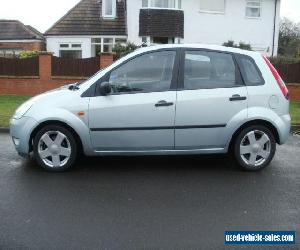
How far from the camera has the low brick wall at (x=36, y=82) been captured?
57.8ft

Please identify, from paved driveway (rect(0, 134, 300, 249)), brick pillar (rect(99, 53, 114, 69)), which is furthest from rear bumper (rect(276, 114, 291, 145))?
brick pillar (rect(99, 53, 114, 69))

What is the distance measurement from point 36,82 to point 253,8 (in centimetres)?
1535

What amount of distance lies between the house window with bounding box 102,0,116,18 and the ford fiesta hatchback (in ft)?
74.7

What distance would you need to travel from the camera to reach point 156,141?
623 cm

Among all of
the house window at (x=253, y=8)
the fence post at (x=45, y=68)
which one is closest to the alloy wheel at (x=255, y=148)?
the fence post at (x=45, y=68)

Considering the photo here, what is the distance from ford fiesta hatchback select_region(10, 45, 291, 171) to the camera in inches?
242

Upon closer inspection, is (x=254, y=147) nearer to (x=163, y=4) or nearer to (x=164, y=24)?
(x=164, y=24)

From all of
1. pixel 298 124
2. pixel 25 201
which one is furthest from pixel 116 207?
pixel 298 124

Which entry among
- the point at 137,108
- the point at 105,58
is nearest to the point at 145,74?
the point at 137,108

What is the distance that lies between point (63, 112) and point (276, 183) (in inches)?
121

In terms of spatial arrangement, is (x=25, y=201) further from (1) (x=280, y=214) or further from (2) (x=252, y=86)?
(2) (x=252, y=86)

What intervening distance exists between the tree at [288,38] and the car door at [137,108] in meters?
33.9

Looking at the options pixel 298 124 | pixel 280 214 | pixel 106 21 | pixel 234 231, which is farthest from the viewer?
pixel 106 21

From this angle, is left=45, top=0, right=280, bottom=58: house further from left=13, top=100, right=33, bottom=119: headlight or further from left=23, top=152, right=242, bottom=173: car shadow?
left=13, top=100, right=33, bottom=119: headlight
